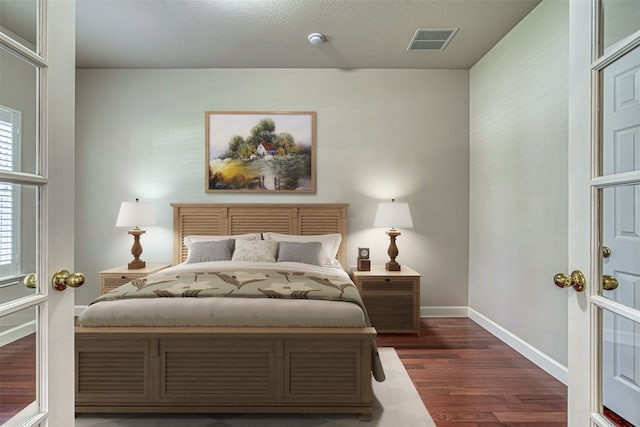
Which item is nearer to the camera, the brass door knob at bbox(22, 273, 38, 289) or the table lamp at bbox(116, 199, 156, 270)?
the brass door knob at bbox(22, 273, 38, 289)

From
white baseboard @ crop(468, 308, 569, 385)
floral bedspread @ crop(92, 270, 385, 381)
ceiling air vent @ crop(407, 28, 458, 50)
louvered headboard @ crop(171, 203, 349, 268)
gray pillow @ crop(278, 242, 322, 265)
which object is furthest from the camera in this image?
louvered headboard @ crop(171, 203, 349, 268)

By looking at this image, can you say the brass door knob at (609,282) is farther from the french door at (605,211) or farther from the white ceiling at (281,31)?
the white ceiling at (281,31)

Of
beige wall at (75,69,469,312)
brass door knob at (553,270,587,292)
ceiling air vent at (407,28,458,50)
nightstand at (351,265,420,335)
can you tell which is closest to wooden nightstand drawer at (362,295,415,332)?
nightstand at (351,265,420,335)

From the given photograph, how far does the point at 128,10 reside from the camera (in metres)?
2.88

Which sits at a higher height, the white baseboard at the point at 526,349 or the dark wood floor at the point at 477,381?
the white baseboard at the point at 526,349

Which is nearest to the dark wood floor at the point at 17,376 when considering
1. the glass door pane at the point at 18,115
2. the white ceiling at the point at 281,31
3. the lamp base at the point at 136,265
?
the glass door pane at the point at 18,115

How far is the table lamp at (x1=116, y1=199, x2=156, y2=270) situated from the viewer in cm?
354

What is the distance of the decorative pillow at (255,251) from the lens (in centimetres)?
343

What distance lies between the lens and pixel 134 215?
11.7 feet

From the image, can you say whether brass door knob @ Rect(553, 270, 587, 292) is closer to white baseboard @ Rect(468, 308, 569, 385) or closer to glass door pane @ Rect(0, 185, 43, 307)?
glass door pane @ Rect(0, 185, 43, 307)

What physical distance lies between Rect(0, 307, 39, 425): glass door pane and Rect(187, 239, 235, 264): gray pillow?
105 inches

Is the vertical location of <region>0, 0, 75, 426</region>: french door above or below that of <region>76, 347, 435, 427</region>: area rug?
above

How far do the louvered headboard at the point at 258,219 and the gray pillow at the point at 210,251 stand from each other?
406 millimetres

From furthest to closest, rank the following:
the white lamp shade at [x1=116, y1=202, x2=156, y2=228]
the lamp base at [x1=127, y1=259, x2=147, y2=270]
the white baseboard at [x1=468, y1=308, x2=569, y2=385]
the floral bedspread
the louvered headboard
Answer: the louvered headboard
the lamp base at [x1=127, y1=259, x2=147, y2=270]
the white lamp shade at [x1=116, y1=202, x2=156, y2=228]
the white baseboard at [x1=468, y1=308, x2=569, y2=385]
the floral bedspread
